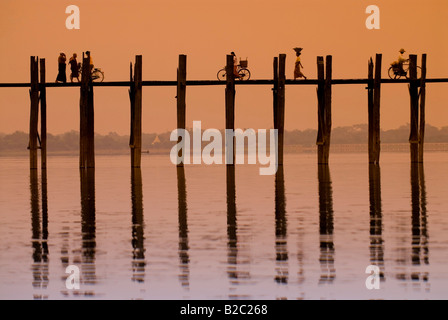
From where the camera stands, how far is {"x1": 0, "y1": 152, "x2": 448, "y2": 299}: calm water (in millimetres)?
7020

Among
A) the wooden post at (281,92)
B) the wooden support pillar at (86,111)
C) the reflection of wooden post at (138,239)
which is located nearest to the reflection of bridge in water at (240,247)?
the reflection of wooden post at (138,239)

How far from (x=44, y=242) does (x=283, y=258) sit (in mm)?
2714

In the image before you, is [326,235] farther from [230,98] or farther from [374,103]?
[374,103]

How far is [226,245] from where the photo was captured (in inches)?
364

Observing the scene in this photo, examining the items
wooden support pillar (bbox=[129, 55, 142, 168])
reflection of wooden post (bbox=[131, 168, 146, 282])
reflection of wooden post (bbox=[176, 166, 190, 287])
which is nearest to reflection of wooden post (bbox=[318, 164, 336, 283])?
reflection of wooden post (bbox=[176, 166, 190, 287])

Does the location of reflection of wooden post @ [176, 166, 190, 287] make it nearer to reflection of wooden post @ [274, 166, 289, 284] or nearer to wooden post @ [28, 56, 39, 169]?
reflection of wooden post @ [274, 166, 289, 284]

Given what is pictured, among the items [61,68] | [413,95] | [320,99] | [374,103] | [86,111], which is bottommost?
[86,111]

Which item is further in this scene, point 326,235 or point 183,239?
point 326,235

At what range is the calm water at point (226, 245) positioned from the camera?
702 cm

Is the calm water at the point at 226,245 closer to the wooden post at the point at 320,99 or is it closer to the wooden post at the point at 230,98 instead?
the wooden post at the point at 230,98

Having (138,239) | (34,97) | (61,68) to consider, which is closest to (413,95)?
(61,68)

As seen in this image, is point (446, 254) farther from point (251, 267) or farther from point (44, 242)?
point (44, 242)

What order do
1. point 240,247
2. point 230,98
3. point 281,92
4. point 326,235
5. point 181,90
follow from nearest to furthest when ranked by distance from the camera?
point 240,247 < point 326,235 < point 181,90 < point 230,98 < point 281,92
